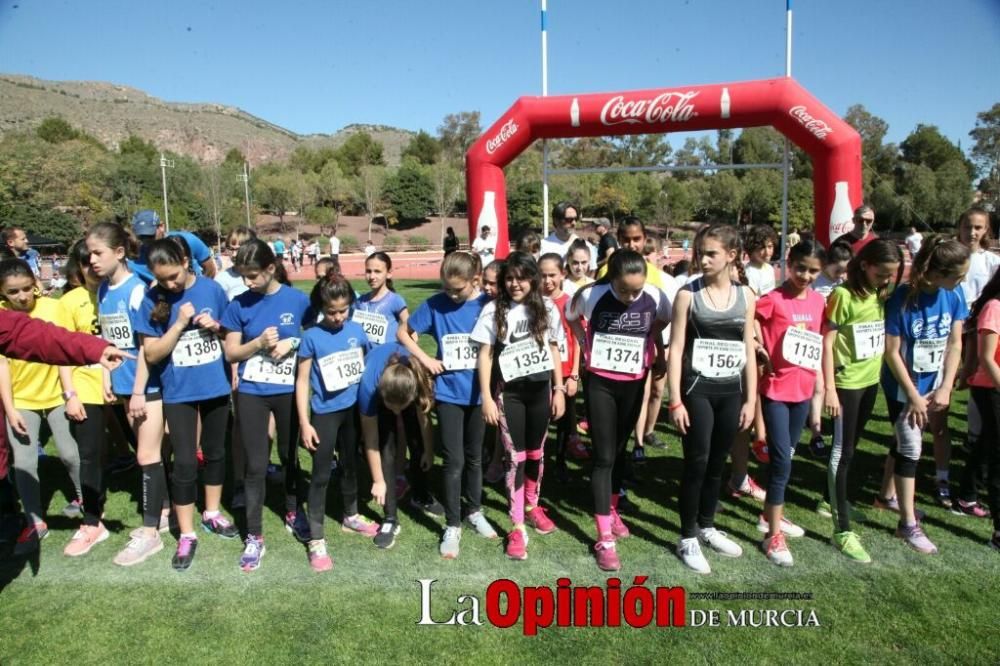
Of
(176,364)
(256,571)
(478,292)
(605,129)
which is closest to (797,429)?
(478,292)

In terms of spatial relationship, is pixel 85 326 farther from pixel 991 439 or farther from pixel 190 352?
pixel 991 439

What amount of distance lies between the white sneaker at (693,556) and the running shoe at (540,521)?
Answer: 774 millimetres

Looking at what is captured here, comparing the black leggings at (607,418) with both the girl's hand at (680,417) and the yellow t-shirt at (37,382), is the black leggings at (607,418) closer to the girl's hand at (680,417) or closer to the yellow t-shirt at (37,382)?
the girl's hand at (680,417)

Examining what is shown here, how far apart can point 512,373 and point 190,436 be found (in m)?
1.82

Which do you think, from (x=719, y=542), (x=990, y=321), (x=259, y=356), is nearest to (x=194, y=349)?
(x=259, y=356)

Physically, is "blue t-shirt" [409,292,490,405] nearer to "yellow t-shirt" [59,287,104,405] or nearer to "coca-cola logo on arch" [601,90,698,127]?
"yellow t-shirt" [59,287,104,405]

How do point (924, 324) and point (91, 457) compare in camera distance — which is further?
point (91, 457)

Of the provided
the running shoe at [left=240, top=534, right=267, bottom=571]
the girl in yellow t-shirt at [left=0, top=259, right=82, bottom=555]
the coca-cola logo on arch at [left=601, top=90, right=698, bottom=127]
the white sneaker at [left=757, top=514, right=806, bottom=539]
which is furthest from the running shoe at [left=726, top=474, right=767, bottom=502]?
the coca-cola logo on arch at [left=601, top=90, right=698, bottom=127]

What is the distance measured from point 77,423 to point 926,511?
529 cm

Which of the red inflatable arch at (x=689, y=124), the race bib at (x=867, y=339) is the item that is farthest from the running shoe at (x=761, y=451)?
the red inflatable arch at (x=689, y=124)

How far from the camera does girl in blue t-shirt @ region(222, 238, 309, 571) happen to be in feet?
11.0

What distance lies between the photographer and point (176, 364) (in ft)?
11.0

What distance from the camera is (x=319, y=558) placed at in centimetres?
348

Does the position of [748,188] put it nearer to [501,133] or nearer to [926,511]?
[501,133]
